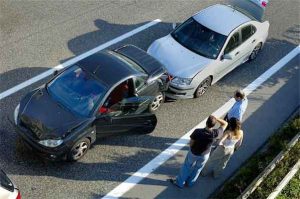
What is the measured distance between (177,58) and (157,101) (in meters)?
1.43

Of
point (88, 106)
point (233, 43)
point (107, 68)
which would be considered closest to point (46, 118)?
point (88, 106)

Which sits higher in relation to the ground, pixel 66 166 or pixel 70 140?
pixel 70 140

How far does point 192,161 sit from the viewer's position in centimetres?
877

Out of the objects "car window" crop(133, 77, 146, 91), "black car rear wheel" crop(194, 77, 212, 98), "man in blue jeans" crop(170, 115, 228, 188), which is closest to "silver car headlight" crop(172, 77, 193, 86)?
"black car rear wheel" crop(194, 77, 212, 98)

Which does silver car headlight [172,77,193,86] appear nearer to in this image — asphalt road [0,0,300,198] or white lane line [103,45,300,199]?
asphalt road [0,0,300,198]

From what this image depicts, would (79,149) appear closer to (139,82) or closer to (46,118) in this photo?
(46,118)

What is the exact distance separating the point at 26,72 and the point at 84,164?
3.43 meters

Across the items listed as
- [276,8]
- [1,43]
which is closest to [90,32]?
[1,43]

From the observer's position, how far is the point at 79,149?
917cm

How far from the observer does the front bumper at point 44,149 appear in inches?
344

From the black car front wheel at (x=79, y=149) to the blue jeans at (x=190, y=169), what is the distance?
1.97m

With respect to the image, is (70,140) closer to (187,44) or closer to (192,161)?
(192,161)

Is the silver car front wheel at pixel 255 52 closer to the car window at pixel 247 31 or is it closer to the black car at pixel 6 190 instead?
the car window at pixel 247 31

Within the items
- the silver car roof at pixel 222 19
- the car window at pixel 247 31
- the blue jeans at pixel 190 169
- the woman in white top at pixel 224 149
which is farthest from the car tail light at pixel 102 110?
the car window at pixel 247 31
